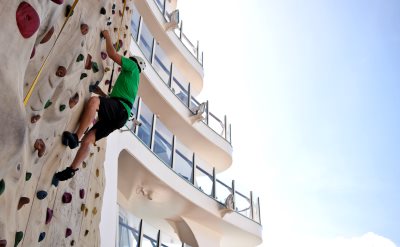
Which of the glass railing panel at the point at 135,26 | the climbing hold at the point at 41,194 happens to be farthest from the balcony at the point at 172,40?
the climbing hold at the point at 41,194

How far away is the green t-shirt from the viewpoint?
11.4ft

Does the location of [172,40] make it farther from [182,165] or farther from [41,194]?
[41,194]

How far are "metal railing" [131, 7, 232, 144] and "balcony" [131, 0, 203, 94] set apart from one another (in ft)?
0.73

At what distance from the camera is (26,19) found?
1.74 metres

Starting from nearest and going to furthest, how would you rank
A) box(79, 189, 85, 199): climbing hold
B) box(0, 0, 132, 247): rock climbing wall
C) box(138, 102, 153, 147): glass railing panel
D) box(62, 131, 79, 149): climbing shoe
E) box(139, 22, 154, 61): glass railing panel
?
box(0, 0, 132, 247): rock climbing wall < box(62, 131, 79, 149): climbing shoe < box(79, 189, 85, 199): climbing hold < box(138, 102, 153, 147): glass railing panel < box(139, 22, 154, 61): glass railing panel

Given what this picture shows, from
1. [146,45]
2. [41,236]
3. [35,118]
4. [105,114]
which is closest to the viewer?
[35,118]

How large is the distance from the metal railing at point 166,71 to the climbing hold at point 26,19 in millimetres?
6640

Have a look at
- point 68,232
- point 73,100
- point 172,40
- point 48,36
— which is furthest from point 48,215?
point 172,40

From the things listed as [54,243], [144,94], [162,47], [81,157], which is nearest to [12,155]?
[81,157]

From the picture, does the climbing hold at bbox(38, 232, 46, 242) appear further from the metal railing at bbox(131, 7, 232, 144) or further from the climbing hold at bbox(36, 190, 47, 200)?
the metal railing at bbox(131, 7, 232, 144)

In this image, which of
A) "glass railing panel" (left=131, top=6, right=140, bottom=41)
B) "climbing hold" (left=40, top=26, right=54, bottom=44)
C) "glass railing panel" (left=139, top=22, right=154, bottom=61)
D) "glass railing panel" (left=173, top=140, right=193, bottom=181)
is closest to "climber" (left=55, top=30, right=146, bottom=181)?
"climbing hold" (left=40, top=26, right=54, bottom=44)

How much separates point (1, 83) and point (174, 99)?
8646 mm

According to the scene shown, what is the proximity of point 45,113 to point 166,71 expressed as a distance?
7.83 meters

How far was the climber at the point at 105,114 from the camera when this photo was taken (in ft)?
10.1
